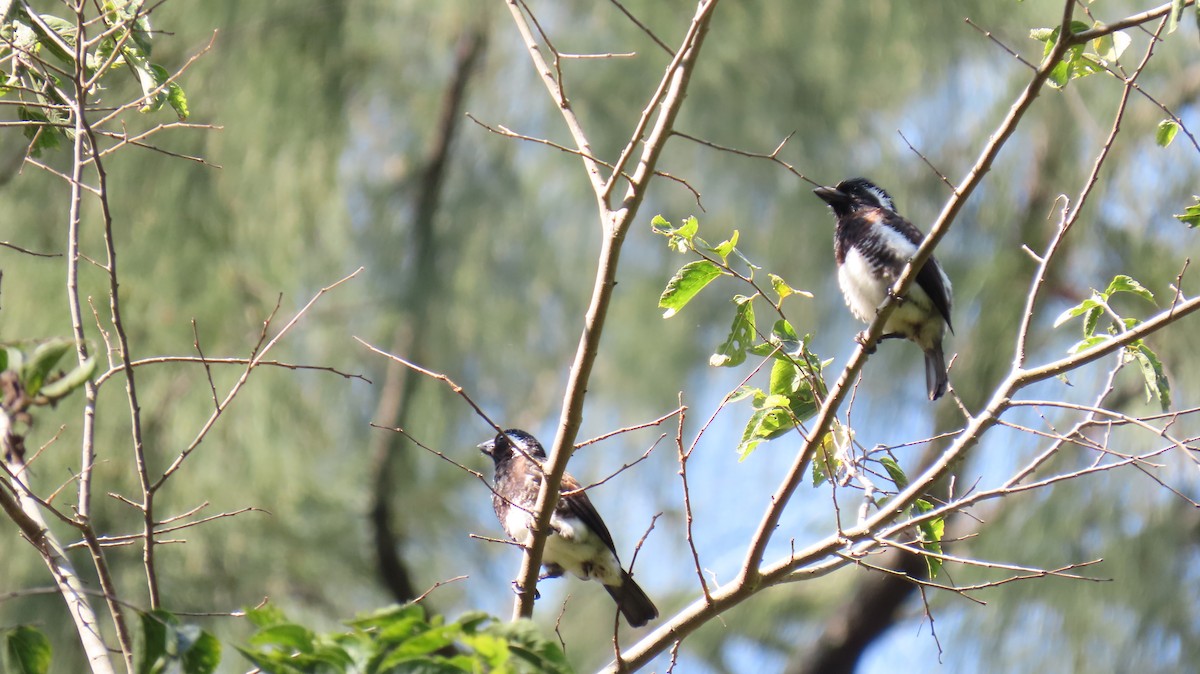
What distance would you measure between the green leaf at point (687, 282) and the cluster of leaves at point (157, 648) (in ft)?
3.62

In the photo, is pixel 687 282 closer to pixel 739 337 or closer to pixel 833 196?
pixel 739 337

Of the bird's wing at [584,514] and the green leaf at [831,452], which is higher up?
the bird's wing at [584,514]

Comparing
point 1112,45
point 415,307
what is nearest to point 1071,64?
point 1112,45

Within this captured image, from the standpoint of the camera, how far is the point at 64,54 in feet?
7.43

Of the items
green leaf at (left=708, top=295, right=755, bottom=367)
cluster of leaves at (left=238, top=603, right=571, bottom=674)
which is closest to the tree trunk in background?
green leaf at (left=708, top=295, right=755, bottom=367)

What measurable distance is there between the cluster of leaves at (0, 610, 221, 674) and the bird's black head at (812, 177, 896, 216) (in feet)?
10.0

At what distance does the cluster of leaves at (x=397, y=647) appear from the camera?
131 cm

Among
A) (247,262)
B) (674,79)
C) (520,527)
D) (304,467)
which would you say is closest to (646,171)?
(674,79)

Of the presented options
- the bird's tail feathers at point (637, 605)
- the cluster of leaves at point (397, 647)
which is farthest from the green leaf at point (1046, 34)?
the bird's tail feathers at point (637, 605)

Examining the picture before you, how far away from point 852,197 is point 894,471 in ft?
6.47

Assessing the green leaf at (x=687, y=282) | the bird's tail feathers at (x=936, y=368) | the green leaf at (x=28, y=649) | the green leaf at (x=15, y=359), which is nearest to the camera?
the green leaf at (x=15, y=359)

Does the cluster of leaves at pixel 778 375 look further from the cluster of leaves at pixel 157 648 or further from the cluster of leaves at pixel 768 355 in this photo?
the cluster of leaves at pixel 157 648

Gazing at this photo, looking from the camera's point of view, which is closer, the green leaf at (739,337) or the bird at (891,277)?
the green leaf at (739,337)

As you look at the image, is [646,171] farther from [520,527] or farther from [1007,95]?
[1007,95]
